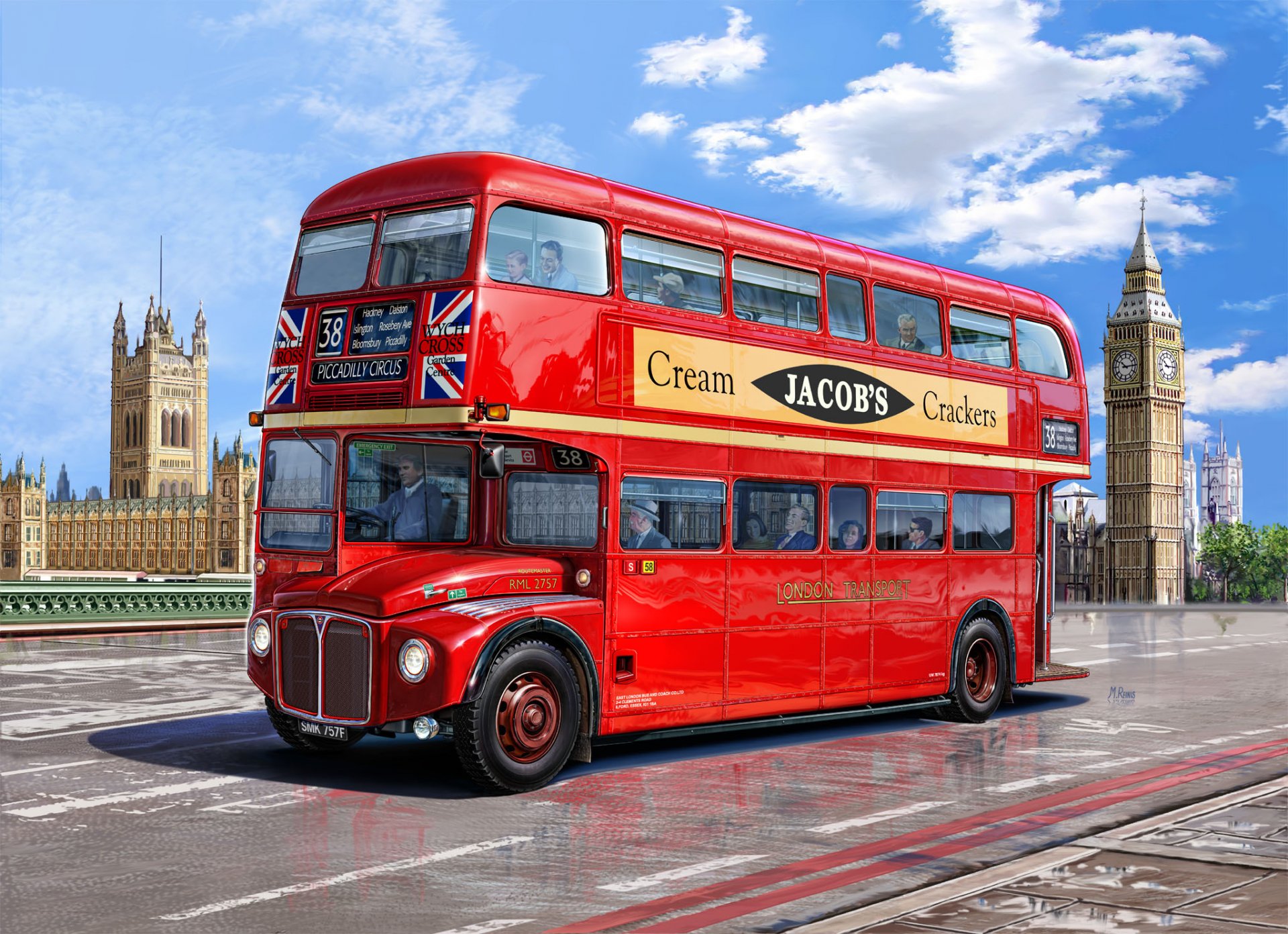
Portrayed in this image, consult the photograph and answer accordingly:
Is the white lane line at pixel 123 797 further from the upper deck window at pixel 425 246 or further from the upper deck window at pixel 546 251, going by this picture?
the upper deck window at pixel 546 251

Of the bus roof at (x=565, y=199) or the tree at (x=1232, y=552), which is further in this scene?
the tree at (x=1232, y=552)

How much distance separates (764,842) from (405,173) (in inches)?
218

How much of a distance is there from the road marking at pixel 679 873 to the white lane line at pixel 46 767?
5502mm

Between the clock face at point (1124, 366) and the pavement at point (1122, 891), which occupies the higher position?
the clock face at point (1124, 366)

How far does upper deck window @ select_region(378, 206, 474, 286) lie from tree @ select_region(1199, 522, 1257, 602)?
145 metres

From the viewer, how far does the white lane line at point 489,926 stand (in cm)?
621

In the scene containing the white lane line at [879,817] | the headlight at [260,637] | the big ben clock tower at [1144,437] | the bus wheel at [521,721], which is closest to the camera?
the white lane line at [879,817]

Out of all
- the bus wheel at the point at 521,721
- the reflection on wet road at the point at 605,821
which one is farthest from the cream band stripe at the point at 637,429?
the reflection on wet road at the point at 605,821

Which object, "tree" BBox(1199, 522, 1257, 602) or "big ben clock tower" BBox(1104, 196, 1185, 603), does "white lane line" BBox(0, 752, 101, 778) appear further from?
"tree" BBox(1199, 522, 1257, 602)

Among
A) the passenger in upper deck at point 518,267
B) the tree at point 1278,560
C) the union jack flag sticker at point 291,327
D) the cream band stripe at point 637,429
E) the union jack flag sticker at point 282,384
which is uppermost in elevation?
the passenger in upper deck at point 518,267

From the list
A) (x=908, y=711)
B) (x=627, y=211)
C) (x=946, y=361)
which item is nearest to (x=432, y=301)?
(x=627, y=211)

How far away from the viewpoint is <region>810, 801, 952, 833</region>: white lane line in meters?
8.65

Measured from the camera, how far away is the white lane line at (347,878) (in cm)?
654

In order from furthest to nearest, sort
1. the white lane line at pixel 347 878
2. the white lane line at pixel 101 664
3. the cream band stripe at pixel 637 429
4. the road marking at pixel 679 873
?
1. the white lane line at pixel 101 664
2. the cream band stripe at pixel 637 429
3. the road marking at pixel 679 873
4. the white lane line at pixel 347 878
